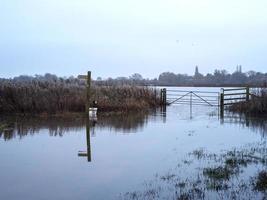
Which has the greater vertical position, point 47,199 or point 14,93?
point 14,93

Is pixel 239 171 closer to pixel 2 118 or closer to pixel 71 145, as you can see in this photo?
pixel 71 145

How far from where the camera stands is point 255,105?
2491 cm

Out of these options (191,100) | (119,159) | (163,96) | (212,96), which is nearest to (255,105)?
(163,96)

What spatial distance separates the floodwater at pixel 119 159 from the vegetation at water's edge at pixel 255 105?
621 cm

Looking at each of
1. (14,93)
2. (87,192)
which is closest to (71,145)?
(87,192)

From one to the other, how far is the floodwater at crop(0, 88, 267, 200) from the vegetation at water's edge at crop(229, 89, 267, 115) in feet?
20.4

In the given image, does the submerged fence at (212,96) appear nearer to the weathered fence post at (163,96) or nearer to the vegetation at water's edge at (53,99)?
the weathered fence post at (163,96)

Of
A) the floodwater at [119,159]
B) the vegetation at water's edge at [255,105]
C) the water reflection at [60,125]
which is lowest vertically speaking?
the floodwater at [119,159]

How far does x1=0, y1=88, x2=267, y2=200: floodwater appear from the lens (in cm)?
740

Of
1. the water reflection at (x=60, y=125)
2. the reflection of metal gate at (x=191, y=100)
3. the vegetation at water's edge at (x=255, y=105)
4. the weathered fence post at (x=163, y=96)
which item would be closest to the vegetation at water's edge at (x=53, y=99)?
the water reflection at (x=60, y=125)

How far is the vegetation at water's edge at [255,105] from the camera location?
80.4 ft

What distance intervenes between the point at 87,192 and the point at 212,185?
96.0 inches

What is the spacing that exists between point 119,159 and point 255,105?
54.9 ft

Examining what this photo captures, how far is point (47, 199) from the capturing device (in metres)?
6.96
